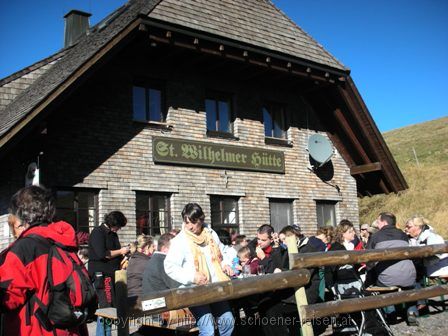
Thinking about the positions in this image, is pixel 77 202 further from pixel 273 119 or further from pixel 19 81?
pixel 273 119

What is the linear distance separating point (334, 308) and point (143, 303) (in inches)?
117

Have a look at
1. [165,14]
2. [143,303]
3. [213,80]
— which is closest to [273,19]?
[213,80]

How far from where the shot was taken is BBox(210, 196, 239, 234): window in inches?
502

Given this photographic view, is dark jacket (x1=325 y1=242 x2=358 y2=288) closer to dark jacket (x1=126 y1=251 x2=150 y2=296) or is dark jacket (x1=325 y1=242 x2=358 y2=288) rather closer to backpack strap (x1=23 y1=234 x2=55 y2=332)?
dark jacket (x1=126 y1=251 x2=150 y2=296)

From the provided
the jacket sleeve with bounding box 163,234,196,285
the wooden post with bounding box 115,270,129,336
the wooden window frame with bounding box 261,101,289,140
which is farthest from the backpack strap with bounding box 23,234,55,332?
the wooden window frame with bounding box 261,101,289,140

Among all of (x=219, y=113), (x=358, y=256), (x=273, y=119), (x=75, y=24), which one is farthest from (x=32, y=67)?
(x=358, y=256)

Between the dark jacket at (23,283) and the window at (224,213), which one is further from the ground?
the window at (224,213)

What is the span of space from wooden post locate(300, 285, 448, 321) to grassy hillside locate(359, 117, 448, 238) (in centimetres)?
1766

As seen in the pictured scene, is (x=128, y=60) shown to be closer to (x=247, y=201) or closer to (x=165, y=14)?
(x=165, y=14)

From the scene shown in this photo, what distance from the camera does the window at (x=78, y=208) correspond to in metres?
10.3

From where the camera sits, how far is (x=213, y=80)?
13.2 metres

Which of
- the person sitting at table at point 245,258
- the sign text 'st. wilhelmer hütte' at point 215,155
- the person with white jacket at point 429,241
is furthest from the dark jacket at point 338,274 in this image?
the sign text 'st. wilhelmer hütte' at point 215,155

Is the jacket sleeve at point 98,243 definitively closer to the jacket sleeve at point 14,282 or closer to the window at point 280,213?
the jacket sleeve at point 14,282

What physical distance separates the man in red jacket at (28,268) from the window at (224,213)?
368 inches
